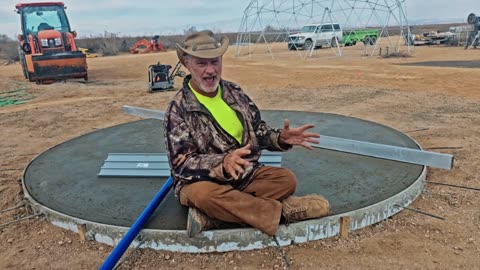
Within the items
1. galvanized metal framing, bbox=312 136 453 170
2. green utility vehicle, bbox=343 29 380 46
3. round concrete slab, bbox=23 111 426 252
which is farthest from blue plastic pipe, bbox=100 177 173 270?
green utility vehicle, bbox=343 29 380 46

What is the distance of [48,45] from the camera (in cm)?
1095

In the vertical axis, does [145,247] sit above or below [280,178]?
below

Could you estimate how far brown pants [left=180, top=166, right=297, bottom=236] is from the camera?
2184 millimetres

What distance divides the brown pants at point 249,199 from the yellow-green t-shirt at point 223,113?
0.95ft

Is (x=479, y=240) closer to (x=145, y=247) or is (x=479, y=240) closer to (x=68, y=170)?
(x=145, y=247)

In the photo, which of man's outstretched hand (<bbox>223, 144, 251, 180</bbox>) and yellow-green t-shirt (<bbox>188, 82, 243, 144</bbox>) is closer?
man's outstretched hand (<bbox>223, 144, 251, 180</bbox>)

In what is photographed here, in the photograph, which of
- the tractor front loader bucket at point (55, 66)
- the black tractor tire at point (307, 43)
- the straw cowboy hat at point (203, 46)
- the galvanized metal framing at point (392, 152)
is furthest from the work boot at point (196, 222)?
the black tractor tire at point (307, 43)

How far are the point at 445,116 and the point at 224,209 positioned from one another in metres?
4.42

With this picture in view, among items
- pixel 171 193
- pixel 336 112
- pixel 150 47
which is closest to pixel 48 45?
pixel 336 112

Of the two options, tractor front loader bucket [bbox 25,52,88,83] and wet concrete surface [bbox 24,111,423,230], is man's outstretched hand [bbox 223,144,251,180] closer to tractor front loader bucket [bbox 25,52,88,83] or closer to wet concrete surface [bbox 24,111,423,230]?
wet concrete surface [bbox 24,111,423,230]

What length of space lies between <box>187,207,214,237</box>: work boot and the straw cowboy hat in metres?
0.85

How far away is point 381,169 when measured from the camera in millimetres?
3111

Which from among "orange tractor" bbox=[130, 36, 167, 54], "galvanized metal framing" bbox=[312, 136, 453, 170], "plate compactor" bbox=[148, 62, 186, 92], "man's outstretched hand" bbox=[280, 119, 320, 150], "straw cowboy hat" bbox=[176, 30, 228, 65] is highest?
"straw cowboy hat" bbox=[176, 30, 228, 65]

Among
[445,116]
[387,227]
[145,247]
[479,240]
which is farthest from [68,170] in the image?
[445,116]
